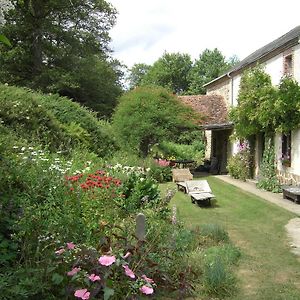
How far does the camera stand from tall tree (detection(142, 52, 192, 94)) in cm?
5838

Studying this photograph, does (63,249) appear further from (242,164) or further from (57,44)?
(57,44)

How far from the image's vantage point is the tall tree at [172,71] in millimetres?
58375

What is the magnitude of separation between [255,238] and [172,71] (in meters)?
52.1

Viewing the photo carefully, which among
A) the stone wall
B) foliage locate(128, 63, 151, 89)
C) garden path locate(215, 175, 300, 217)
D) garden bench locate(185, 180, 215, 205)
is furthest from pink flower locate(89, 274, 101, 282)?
foliage locate(128, 63, 151, 89)

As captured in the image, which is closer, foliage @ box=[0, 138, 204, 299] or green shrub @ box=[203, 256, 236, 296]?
foliage @ box=[0, 138, 204, 299]

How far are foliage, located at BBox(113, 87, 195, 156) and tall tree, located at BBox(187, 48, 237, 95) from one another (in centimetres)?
3284

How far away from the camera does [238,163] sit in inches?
757

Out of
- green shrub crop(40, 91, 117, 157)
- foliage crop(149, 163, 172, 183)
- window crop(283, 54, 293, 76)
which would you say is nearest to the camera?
green shrub crop(40, 91, 117, 157)

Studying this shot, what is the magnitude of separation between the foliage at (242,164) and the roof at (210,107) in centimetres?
243

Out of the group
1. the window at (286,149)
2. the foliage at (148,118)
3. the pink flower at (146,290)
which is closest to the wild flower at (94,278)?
the pink flower at (146,290)

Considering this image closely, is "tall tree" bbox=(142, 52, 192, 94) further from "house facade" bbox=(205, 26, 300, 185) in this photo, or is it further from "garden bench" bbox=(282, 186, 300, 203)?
"garden bench" bbox=(282, 186, 300, 203)

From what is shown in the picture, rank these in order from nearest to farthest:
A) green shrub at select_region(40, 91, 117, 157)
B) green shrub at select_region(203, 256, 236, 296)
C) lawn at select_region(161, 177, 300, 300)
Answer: green shrub at select_region(203, 256, 236, 296) < lawn at select_region(161, 177, 300, 300) < green shrub at select_region(40, 91, 117, 157)

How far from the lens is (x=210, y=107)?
77.3 feet

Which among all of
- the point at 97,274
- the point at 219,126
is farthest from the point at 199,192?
the point at 97,274
